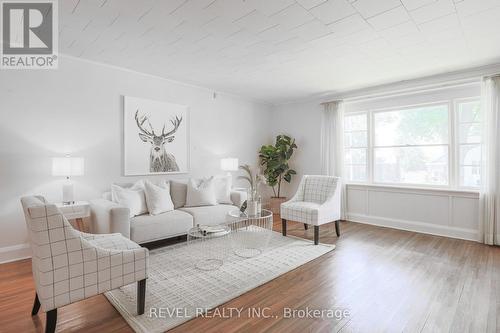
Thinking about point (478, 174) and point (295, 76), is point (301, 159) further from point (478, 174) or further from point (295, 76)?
point (478, 174)

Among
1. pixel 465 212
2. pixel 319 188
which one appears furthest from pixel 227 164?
pixel 465 212

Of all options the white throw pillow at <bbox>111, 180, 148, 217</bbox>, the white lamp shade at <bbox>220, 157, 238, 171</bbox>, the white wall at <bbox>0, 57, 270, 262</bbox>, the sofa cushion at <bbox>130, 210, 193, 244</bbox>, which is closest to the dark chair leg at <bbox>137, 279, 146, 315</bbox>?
the sofa cushion at <bbox>130, 210, 193, 244</bbox>

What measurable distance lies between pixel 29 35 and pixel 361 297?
14.1 ft

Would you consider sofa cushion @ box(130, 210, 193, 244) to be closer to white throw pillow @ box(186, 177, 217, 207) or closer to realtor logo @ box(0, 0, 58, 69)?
white throw pillow @ box(186, 177, 217, 207)

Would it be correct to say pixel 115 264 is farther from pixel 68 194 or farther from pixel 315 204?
pixel 315 204

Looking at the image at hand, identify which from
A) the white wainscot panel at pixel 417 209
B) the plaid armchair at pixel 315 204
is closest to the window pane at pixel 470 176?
the white wainscot panel at pixel 417 209

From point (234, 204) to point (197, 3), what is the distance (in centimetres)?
308

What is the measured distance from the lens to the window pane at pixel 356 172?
510cm

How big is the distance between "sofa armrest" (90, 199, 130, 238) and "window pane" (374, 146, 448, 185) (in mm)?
4358

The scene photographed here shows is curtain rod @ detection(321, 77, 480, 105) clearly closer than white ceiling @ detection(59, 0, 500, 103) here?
No

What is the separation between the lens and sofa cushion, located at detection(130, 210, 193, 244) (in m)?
3.14

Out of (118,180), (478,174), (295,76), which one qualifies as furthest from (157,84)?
(478,174)

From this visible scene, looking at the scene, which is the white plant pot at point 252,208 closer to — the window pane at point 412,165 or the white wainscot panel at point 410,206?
the white wainscot panel at point 410,206

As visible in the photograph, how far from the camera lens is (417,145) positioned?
446 centimetres
